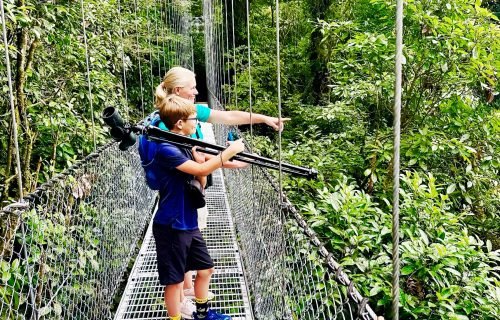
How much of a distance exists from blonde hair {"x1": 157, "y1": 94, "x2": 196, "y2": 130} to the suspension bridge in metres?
0.32

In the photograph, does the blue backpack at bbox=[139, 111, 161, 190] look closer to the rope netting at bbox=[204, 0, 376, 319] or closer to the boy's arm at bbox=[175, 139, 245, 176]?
the boy's arm at bbox=[175, 139, 245, 176]

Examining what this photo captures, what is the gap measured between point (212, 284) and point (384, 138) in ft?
4.84

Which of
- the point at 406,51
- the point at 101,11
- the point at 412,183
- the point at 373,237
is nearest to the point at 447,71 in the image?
the point at 406,51

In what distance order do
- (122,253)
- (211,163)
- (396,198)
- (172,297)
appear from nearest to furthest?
(396,198) → (211,163) → (172,297) → (122,253)

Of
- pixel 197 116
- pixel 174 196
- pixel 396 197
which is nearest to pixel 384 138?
pixel 197 116

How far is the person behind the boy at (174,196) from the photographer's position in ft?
3.59

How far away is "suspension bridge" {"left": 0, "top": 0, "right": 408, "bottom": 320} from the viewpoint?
1.05m

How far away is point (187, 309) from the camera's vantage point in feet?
4.46

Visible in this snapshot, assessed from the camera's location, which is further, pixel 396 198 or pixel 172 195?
pixel 172 195

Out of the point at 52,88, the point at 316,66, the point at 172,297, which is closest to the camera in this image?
the point at 172,297

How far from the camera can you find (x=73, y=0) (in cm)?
225

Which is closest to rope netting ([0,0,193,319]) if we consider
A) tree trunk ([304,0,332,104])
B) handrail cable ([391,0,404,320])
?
handrail cable ([391,0,404,320])

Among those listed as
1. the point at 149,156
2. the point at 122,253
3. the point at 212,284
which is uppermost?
the point at 149,156

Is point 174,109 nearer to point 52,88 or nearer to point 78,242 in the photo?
point 78,242
